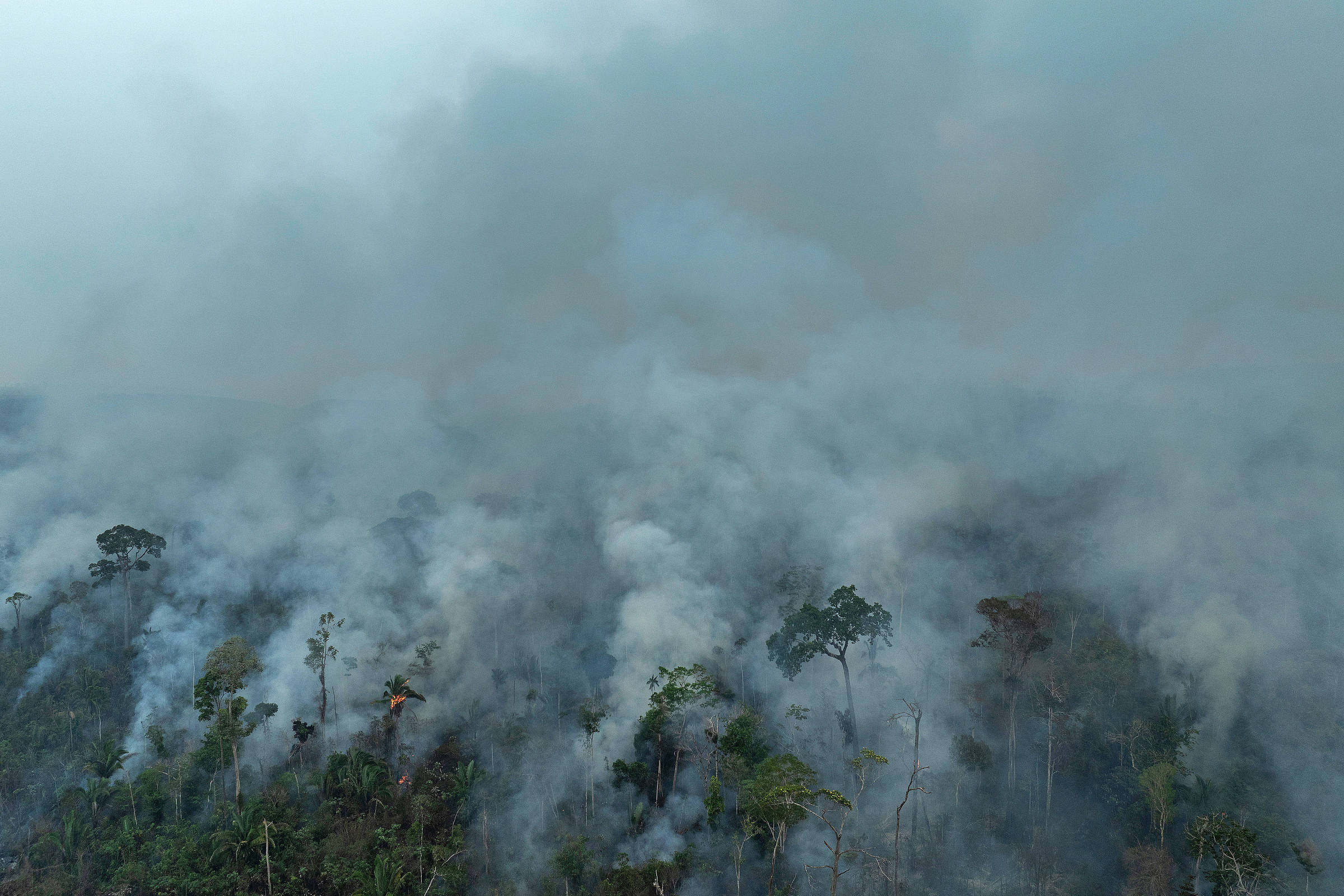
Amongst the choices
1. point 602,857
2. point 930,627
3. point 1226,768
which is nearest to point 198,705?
point 602,857

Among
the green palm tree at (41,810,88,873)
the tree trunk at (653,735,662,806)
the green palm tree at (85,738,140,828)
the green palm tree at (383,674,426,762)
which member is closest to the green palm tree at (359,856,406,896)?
the green palm tree at (383,674,426,762)

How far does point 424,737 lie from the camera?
59344 millimetres

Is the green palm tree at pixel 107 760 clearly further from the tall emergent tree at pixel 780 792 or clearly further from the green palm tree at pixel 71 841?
the tall emergent tree at pixel 780 792

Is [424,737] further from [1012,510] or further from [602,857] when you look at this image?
[1012,510]

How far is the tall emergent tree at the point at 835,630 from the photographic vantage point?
56688 mm

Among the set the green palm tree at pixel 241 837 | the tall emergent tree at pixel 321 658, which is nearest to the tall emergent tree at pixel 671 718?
the green palm tree at pixel 241 837

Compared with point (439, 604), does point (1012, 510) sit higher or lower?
higher

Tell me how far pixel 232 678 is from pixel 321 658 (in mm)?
10668

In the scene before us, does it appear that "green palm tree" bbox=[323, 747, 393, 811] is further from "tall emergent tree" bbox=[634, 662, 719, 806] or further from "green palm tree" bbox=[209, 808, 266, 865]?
"tall emergent tree" bbox=[634, 662, 719, 806]

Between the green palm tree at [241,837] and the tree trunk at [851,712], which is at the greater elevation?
the tree trunk at [851,712]

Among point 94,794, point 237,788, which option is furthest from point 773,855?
point 94,794

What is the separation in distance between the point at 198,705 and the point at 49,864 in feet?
38.8

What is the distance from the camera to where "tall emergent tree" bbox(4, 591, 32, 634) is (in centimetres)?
6931

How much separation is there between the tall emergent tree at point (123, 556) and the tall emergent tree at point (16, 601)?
5.80 m
